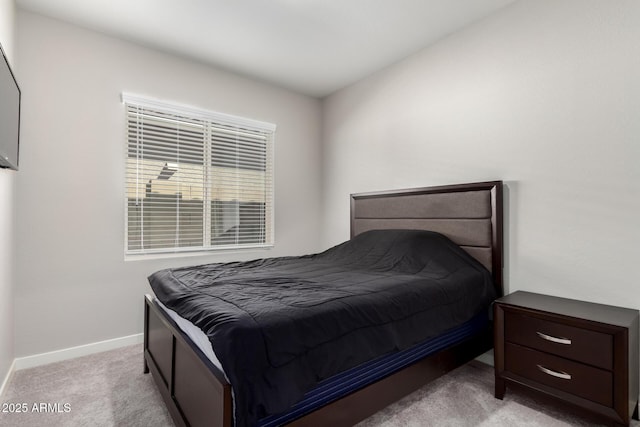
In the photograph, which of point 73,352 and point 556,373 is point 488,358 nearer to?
point 556,373

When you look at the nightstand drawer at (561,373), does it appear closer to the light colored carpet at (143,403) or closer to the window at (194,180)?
Answer: the light colored carpet at (143,403)

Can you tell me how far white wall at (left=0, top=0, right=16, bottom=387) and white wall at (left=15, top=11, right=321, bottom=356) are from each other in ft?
0.43

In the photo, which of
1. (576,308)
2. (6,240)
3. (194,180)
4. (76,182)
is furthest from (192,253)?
(576,308)

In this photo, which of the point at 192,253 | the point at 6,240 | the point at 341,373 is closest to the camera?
the point at 341,373

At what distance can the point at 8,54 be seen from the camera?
2.06 meters

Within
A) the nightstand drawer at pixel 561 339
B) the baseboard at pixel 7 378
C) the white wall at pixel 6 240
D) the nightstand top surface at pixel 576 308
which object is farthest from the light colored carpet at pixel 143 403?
the nightstand top surface at pixel 576 308

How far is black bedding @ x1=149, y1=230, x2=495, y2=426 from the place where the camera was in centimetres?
114

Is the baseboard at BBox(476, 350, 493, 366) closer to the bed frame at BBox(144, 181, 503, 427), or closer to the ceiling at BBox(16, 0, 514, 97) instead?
the bed frame at BBox(144, 181, 503, 427)

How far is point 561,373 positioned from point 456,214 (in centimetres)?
125

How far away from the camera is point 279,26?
8.49 ft

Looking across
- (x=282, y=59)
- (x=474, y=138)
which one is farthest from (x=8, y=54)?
(x=474, y=138)

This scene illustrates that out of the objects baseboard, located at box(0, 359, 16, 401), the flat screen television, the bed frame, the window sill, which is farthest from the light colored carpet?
the flat screen television

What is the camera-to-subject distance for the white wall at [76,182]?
93.6 inches

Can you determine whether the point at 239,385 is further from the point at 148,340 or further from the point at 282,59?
the point at 282,59
